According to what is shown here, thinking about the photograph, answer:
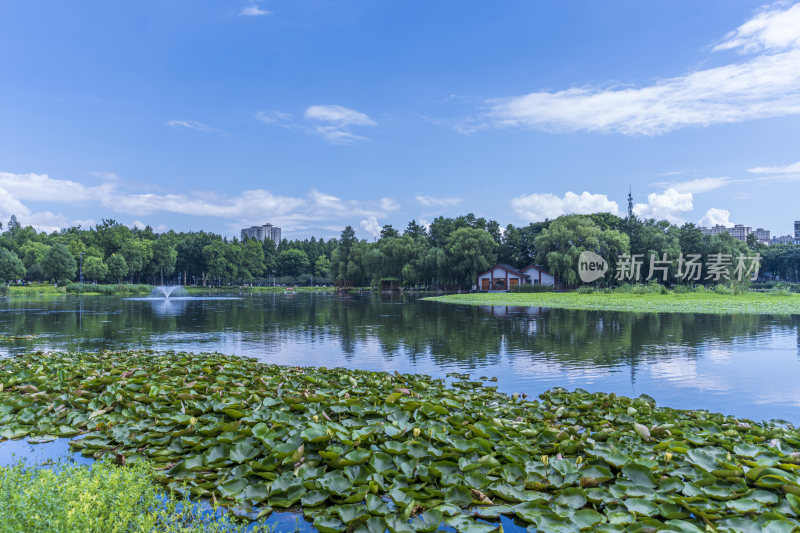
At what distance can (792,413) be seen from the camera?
307 inches

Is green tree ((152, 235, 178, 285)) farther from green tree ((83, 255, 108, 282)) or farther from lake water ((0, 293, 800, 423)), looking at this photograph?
lake water ((0, 293, 800, 423))

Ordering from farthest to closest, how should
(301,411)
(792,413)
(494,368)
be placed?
1. (494,368)
2. (792,413)
3. (301,411)

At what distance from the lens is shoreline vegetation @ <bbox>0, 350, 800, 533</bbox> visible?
371 centimetres

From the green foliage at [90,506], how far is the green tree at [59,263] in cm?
8701

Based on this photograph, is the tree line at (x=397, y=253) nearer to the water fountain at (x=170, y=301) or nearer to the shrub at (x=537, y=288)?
the shrub at (x=537, y=288)

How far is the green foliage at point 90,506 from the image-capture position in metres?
2.99

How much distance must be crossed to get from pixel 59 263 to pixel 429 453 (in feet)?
290

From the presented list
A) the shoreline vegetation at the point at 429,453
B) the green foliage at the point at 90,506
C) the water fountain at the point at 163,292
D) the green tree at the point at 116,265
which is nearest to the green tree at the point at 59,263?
the green tree at the point at 116,265

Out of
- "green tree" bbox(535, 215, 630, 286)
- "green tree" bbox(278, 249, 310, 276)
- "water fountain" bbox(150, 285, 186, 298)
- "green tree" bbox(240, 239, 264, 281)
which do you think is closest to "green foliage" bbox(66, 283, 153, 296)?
"water fountain" bbox(150, 285, 186, 298)

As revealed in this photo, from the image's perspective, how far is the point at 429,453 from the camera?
181 inches

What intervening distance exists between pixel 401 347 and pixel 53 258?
264ft

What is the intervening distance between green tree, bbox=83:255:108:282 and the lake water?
Result: 6479 cm

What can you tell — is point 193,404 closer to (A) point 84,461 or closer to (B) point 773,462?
(A) point 84,461

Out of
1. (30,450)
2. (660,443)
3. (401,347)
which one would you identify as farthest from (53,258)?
(660,443)
